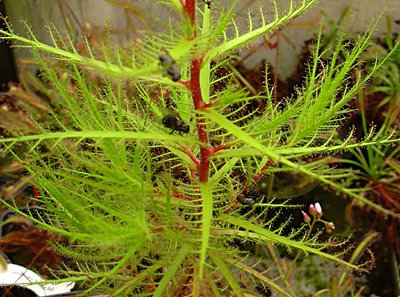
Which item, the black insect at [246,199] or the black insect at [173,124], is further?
the black insect at [246,199]

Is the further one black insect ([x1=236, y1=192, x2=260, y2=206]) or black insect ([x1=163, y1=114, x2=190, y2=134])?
black insect ([x1=236, y1=192, x2=260, y2=206])

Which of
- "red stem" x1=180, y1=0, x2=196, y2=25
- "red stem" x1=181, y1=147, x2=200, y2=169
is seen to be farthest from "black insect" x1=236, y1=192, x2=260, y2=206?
"red stem" x1=180, y1=0, x2=196, y2=25

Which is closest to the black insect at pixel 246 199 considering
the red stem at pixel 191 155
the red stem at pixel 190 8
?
the red stem at pixel 191 155

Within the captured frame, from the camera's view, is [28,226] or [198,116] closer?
[198,116]

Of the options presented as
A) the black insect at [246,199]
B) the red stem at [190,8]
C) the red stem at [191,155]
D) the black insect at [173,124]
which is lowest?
the black insect at [246,199]

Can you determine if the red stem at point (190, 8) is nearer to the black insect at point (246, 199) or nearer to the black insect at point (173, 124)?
the black insect at point (173, 124)

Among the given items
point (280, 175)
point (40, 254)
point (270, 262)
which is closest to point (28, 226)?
point (40, 254)

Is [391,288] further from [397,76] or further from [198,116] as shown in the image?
[198,116]

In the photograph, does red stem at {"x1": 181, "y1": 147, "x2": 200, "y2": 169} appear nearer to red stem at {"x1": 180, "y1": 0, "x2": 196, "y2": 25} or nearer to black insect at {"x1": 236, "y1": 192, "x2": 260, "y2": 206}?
black insect at {"x1": 236, "y1": 192, "x2": 260, "y2": 206}

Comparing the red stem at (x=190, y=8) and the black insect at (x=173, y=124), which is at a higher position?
the red stem at (x=190, y=8)

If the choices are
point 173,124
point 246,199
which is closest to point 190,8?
point 173,124

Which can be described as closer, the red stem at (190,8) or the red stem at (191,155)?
the red stem at (190,8)
